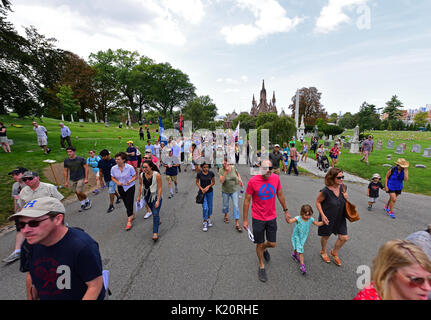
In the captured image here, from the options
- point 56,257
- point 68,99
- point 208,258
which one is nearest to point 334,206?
point 208,258

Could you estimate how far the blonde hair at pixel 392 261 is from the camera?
123 centimetres

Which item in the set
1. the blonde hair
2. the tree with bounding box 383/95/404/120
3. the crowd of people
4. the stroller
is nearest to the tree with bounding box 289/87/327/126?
the tree with bounding box 383/95/404/120

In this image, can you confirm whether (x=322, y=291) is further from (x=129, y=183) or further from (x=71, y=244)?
(x=129, y=183)

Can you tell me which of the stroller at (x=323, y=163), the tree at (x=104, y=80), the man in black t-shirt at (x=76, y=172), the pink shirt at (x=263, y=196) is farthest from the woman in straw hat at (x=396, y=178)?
the tree at (x=104, y=80)

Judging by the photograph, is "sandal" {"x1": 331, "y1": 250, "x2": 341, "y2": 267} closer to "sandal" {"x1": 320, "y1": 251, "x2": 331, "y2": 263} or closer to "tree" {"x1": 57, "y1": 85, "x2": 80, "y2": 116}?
"sandal" {"x1": 320, "y1": 251, "x2": 331, "y2": 263}

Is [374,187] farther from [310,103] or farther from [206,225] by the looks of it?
[310,103]

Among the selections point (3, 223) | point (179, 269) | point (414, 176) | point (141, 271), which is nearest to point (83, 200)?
point (3, 223)

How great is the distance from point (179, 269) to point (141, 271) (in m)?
0.70

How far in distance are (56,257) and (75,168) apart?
503 centimetres

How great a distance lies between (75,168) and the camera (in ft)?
17.9

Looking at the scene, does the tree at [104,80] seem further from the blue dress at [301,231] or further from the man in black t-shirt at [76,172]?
the blue dress at [301,231]

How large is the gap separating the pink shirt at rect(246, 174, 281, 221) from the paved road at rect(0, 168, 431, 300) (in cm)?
109

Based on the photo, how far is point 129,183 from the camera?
4.68 metres

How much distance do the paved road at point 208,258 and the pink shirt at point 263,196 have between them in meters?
1.09
